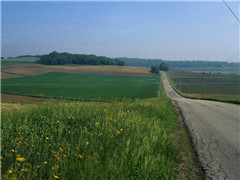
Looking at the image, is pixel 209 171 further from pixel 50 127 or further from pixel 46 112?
pixel 46 112

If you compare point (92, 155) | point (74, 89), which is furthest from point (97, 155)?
→ point (74, 89)

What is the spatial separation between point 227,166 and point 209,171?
2.13 ft

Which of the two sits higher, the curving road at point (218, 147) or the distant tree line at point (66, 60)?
the distant tree line at point (66, 60)

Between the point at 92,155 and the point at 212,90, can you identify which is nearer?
the point at 92,155

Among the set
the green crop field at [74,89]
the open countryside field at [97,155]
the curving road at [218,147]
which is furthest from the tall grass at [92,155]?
the green crop field at [74,89]

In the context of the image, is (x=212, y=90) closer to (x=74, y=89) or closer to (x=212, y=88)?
(x=212, y=88)

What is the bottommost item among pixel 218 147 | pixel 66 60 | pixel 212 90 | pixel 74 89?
pixel 212 90

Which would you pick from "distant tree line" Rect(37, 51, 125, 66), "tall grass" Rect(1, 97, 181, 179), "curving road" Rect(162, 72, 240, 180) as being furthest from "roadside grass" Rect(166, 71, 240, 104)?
"distant tree line" Rect(37, 51, 125, 66)

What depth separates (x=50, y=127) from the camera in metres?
6.75

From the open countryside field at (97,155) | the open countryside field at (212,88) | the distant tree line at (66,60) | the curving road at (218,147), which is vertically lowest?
the open countryside field at (212,88)

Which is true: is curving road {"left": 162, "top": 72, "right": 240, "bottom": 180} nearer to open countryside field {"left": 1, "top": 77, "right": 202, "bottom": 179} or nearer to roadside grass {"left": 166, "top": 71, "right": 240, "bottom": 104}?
open countryside field {"left": 1, "top": 77, "right": 202, "bottom": 179}

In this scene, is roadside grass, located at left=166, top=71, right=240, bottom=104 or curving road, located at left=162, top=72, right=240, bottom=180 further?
roadside grass, located at left=166, top=71, right=240, bottom=104

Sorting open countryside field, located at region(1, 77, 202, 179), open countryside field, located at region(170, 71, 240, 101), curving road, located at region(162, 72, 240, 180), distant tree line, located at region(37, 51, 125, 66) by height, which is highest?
distant tree line, located at region(37, 51, 125, 66)

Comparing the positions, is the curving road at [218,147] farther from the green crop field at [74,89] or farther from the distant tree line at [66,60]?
the distant tree line at [66,60]
